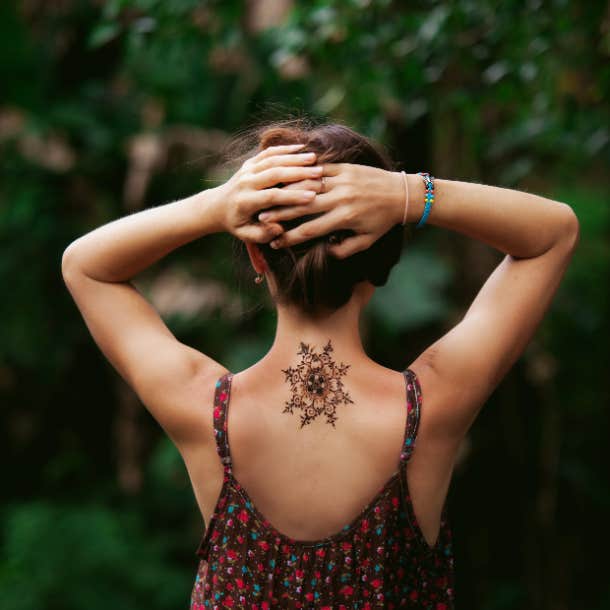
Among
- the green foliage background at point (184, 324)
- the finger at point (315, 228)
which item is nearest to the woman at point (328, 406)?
the finger at point (315, 228)

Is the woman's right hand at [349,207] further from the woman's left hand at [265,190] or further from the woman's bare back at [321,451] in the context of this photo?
the woman's bare back at [321,451]

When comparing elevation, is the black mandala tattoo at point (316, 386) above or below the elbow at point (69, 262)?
below

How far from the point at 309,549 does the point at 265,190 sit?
2.39ft

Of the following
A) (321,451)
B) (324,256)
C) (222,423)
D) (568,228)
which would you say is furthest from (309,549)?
(568,228)

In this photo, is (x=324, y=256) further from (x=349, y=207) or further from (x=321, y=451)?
(x=321, y=451)

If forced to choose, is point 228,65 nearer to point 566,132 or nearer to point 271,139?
point 566,132

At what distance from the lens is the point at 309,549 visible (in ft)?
5.39

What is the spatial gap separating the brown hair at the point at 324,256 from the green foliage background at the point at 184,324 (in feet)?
6.82

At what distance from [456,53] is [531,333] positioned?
5.56ft

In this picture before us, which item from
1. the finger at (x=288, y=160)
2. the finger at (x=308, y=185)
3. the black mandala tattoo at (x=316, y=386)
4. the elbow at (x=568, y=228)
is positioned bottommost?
the black mandala tattoo at (x=316, y=386)

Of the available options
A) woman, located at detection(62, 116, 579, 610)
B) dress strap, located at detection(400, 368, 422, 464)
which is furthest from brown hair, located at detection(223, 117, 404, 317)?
dress strap, located at detection(400, 368, 422, 464)

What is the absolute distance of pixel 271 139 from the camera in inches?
64.1

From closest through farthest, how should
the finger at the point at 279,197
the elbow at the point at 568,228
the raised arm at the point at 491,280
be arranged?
1. the finger at the point at 279,197
2. the raised arm at the point at 491,280
3. the elbow at the point at 568,228

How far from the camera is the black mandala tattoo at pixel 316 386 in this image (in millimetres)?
1636
